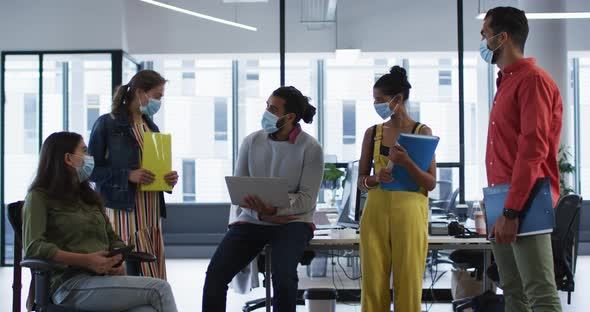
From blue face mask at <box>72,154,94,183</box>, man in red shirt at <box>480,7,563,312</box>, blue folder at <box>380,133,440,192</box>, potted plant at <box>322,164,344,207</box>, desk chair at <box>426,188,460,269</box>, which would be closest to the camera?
man in red shirt at <box>480,7,563,312</box>

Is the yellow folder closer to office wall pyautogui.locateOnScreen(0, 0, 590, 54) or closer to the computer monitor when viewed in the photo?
the computer monitor

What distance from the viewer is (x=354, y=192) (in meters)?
4.32

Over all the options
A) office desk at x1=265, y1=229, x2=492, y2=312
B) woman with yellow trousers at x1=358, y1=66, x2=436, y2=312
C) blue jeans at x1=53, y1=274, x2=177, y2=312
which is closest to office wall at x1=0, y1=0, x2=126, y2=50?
office desk at x1=265, y1=229, x2=492, y2=312

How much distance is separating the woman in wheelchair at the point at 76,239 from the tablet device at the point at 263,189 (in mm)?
652

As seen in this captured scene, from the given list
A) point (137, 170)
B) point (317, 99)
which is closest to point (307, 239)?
point (137, 170)

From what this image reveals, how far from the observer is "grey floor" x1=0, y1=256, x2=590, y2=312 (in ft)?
18.4

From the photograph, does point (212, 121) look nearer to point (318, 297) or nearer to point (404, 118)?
point (318, 297)

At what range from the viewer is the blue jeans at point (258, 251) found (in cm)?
347

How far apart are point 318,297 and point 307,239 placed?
835mm

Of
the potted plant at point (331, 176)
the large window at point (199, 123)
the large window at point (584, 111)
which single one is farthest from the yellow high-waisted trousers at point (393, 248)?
the large window at point (584, 111)

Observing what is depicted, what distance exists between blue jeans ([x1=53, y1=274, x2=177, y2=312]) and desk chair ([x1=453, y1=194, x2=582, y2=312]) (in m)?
2.23

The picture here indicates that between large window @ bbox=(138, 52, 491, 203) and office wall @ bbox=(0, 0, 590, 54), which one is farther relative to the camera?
large window @ bbox=(138, 52, 491, 203)

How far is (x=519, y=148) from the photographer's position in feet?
8.13

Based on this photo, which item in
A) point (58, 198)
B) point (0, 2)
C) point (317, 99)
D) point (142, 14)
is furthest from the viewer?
point (317, 99)
